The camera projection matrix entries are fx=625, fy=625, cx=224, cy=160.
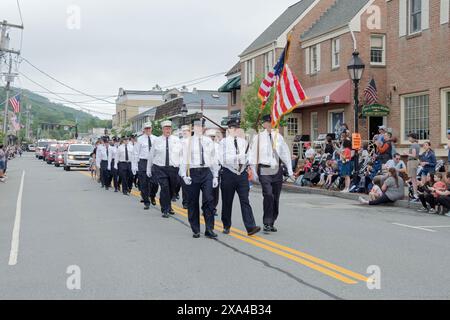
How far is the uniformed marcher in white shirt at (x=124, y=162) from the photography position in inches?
741

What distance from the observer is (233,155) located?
33.6 ft

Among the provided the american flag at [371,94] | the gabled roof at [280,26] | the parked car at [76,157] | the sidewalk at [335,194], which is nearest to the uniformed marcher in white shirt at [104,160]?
the sidewalk at [335,194]

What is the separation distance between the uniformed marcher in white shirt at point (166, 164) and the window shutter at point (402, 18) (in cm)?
1348

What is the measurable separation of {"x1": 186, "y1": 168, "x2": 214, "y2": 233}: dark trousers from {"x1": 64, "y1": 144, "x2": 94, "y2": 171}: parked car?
1127 inches

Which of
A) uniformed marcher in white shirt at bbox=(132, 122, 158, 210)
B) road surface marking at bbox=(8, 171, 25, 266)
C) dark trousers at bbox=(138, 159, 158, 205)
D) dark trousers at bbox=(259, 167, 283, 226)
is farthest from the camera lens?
uniformed marcher in white shirt at bbox=(132, 122, 158, 210)

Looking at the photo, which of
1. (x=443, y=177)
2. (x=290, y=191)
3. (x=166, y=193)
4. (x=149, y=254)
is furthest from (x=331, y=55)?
(x=149, y=254)

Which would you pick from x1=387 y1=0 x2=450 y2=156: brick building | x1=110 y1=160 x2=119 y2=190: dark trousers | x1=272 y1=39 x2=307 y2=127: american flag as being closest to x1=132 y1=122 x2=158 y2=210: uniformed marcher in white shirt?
x1=272 y1=39 x2=307 y2=127: american flag

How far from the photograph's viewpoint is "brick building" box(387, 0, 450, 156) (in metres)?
21.6

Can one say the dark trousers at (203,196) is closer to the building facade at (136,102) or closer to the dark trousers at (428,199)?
the dark trousers at (428,199)

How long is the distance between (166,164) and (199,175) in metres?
3.25

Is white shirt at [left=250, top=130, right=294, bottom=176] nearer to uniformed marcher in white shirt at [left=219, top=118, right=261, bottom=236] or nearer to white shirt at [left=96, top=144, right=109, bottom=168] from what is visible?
uniformed marcher in white shirt at [left=219, top=118, right=261, bottom=236]

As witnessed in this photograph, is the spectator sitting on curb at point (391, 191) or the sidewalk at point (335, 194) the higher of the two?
the spectator sitting on curb at point (391, 191)

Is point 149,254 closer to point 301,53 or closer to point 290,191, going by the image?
point 290,191

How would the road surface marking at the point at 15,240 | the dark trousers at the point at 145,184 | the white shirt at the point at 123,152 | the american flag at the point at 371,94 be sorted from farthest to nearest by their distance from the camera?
the american flag at the point at 371,94 → the white shirt at the point at 123,152 → the dark trousers at the point at 145,184 → the road surface marking at the point at 15,240
